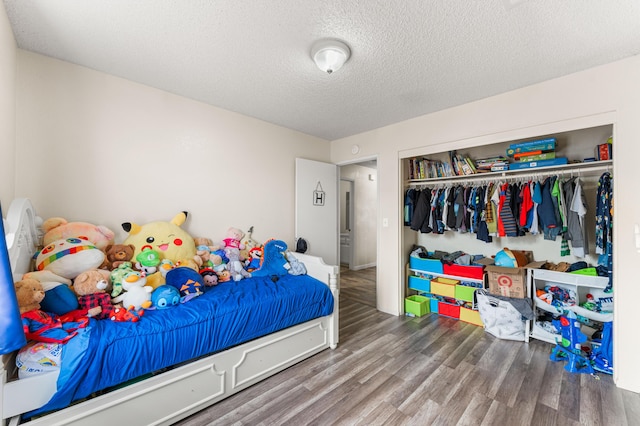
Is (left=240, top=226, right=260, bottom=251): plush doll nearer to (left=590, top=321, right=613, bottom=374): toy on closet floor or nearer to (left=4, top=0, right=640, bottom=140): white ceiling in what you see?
(left=4, top=0, right=640, bottom=140): white ceiling

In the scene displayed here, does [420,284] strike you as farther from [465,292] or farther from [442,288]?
[465,292]

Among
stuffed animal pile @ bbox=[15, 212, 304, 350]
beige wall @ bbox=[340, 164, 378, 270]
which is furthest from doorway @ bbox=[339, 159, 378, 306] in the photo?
stuffed animal pile @ bbox=[15, 212, 304, 350]

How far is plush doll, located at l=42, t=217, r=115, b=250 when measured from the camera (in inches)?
71.9

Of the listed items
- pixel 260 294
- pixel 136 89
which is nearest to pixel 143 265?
pixel 260 294

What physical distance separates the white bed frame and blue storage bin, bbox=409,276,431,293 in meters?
1.60

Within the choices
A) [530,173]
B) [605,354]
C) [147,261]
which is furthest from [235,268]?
[530,173]

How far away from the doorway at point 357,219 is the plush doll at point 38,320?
446 centimetres

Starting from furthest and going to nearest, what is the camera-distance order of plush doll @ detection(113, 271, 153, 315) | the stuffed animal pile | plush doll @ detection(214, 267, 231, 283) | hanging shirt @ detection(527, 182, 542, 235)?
hanging shirt @ detection(527, 182, 542, 235) < plush doll @ detection(214, 267, 231, 283) < plush doll @ detection(113, 271, 153, 315) < the stuffed animal pile

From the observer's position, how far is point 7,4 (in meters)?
1.45

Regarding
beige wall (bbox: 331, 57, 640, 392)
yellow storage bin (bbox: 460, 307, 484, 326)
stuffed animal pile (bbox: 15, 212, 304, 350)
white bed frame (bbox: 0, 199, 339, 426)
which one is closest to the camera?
Answer: white bed frame (bbox: 0, 199, 339, 426)

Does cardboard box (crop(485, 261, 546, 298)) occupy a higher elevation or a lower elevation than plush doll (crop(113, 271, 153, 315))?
lower

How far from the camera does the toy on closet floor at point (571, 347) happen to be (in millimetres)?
2107

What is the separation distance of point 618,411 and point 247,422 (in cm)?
236

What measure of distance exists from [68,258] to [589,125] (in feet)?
13.0
